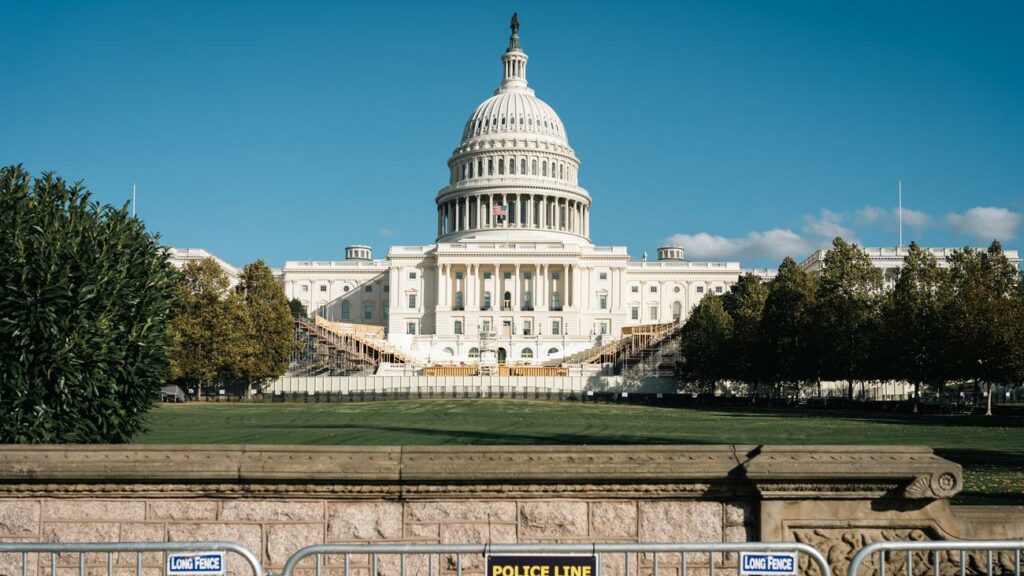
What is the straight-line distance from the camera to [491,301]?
14138 centimetres

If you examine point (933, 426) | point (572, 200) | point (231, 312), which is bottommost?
point (933, 426)

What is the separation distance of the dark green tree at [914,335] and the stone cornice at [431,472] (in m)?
49.2

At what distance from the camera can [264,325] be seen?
7638cm

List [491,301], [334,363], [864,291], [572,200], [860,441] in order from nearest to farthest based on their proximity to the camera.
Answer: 1. [860,441]
2. [864,291]
3. [334,363]
4. [491,301]
5. [572,200]

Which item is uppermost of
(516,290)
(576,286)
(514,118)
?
(514,118)

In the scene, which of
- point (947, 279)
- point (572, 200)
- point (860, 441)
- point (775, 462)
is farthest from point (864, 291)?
point (572, 200)

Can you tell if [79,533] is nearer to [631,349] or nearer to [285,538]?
[285,538]

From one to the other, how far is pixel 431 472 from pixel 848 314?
59.1 metres

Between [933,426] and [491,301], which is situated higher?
[491,301]

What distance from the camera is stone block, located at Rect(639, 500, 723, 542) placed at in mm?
10656

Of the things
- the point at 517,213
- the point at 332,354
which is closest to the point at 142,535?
the point at 332,354

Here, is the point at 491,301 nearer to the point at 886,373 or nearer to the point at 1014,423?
the point at 886,373

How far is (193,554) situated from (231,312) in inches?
2639

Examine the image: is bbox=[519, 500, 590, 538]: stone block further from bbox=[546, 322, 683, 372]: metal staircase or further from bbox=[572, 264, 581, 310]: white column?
bbox=[572, 264, 581, 310]: white column
